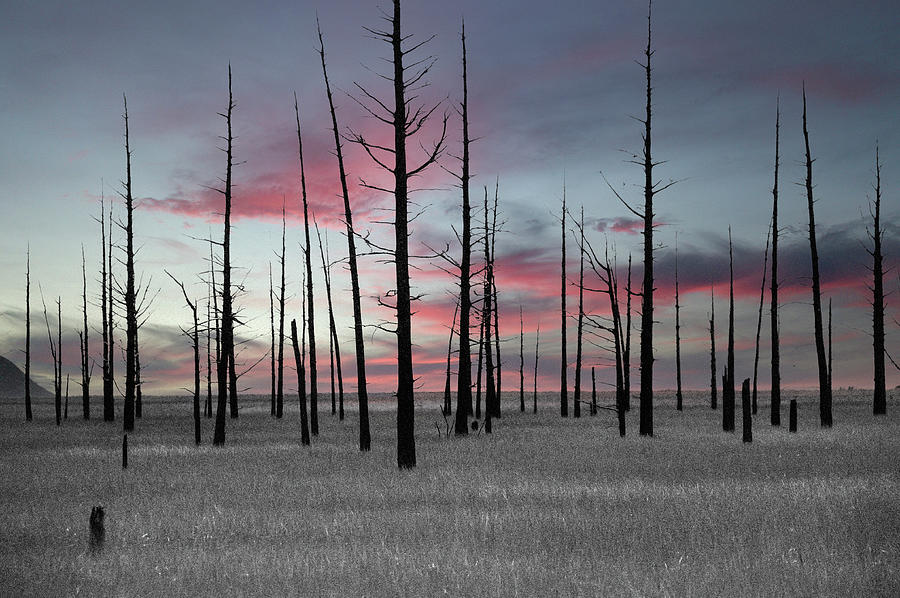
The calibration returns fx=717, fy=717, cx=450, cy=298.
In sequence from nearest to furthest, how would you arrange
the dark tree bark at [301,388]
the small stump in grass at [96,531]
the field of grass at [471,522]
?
the field of grass at [471,522]
the small stump in grass at [96,531]
the dark tree bark at [301,388]

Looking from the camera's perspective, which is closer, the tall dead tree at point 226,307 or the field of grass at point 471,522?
the field of grass at point 471,522

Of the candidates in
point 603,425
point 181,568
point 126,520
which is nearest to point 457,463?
point 126,520

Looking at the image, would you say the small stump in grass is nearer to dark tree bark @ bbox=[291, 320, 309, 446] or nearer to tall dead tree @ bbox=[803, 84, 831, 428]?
dark tree bark @ bbox=[291, 320, 309, 446]

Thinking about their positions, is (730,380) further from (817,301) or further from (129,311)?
(129,311)

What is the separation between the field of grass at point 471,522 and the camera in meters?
7.84

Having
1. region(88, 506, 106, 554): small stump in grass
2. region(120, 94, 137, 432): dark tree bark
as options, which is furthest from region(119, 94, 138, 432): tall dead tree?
region(88, 506, 106, 554): small stump in grass

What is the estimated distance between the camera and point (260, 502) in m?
13.2

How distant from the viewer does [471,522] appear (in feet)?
35.4

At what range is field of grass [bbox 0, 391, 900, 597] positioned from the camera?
25.7 feet

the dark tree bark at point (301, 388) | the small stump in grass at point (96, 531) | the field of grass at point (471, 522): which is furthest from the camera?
the dark tree bark at point (301, 388)

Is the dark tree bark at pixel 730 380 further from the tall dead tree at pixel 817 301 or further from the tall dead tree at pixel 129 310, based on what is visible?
the tall dead tree at pixel 129 310

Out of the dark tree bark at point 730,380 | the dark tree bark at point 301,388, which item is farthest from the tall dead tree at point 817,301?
the dark tree bark at point 301,388

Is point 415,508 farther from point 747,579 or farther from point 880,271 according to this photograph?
point 880,271

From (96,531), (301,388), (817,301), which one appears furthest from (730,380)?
(96,531)
